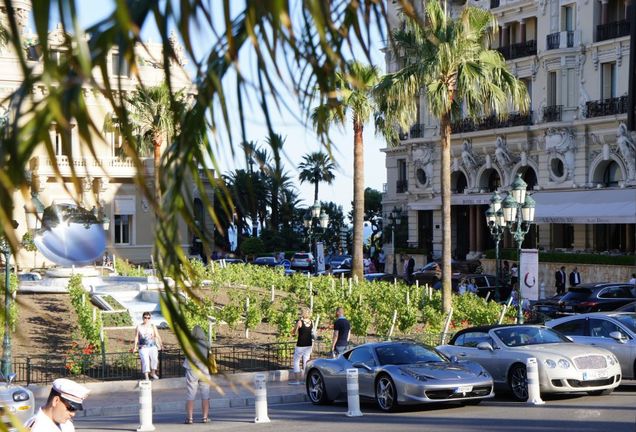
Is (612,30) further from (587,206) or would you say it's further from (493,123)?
(493,123)

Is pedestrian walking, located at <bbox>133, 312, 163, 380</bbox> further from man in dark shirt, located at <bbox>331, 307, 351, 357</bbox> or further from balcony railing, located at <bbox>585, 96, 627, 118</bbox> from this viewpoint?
balcony railing, located at <bbox>585, 96, 627, 118</bbox>

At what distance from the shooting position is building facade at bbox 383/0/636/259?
54688 millimetres

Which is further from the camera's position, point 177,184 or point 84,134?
point 177,184

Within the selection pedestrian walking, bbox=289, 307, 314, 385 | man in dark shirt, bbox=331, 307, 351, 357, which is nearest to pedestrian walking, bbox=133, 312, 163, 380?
pedestrian walking, bbox=289, 307, 314, 385

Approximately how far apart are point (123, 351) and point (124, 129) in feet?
83.2

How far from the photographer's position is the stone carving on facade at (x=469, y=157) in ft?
214

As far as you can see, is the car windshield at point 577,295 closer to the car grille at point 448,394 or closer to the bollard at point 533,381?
the bollard at point 533,381

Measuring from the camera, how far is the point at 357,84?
224cm

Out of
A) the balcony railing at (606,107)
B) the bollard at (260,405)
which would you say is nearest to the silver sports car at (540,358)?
the bollard at (260,405)

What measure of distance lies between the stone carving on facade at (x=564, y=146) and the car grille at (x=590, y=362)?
38426mm

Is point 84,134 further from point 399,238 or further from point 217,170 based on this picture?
point 399,238

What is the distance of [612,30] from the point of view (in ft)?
182

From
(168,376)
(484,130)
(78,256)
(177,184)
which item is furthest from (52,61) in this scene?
(484,130)

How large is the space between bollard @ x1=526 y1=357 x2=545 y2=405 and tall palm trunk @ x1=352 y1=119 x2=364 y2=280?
1896 cm
